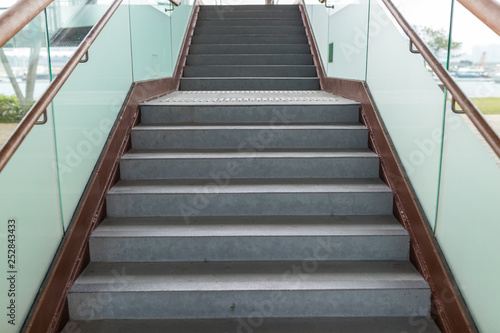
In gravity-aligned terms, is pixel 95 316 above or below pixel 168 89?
below

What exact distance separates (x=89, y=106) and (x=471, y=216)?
1798mm

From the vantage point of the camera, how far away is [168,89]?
407 cm

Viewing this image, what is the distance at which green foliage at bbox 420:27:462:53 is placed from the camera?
1.80 meters

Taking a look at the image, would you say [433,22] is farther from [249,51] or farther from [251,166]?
→ [249,51]

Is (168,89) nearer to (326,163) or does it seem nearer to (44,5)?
(326,163)

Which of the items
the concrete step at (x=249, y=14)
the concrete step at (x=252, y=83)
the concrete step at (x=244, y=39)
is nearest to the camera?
the concrete step at (x=252, y=83)

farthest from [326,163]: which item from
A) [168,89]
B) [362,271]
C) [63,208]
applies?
[168,89]

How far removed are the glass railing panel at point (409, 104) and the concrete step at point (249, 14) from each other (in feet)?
11.4

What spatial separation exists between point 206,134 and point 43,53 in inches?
45.7

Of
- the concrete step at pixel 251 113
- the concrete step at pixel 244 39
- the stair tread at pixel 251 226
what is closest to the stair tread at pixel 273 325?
the stair tread at pixel 251 226

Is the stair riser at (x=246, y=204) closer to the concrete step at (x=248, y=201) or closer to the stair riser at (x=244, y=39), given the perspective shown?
the concrete step at (x=248, y=201)

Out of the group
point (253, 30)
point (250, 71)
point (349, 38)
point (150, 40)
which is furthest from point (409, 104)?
A: point (253, 30)

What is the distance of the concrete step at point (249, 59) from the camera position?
4.92 meters

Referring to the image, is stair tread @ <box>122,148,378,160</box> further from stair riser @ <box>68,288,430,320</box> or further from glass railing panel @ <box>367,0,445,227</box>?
stair riser @ <box>68,288,430,320</box>
